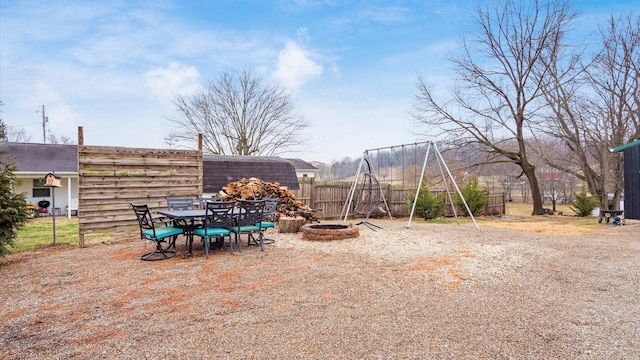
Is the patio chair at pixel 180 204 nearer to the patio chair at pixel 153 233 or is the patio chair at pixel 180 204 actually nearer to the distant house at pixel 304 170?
the patio chair at pixel 153 233

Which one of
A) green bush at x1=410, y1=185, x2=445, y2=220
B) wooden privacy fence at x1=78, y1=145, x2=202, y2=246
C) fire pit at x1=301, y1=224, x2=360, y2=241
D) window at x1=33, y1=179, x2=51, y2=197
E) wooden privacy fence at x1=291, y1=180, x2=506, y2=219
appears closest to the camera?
wooden privacy fence at x1=78, y1=145, x2=202, y2=246

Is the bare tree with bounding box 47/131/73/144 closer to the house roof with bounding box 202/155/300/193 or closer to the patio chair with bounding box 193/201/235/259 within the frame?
the house roof with bounding box 202/155/300/193

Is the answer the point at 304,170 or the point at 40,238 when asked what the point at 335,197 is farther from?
the point at 304,170

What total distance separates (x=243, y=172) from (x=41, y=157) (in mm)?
8982

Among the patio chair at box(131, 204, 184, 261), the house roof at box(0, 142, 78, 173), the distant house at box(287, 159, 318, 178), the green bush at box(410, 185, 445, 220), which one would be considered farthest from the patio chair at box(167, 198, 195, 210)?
the distant house at box(287, 159, 318, 178)

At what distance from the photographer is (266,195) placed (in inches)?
370

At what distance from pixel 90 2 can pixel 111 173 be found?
14.0ft

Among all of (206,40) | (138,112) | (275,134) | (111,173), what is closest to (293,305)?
(111,173)

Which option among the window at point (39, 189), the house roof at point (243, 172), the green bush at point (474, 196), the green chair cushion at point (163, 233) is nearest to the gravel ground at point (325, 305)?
the green chair cushion at point (163, 233)

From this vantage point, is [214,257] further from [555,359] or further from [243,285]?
[555,359]

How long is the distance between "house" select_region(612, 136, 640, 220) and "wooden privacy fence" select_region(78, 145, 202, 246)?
1309 centimetres

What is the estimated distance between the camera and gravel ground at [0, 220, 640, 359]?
2.57 metres

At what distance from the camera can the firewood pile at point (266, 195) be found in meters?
9.03

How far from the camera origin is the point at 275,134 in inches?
947
